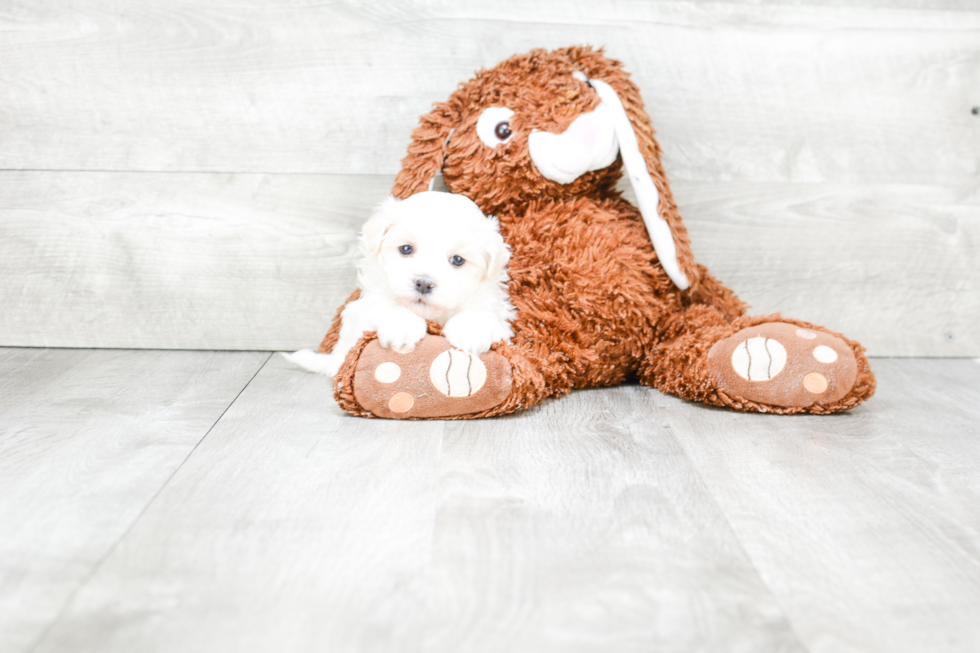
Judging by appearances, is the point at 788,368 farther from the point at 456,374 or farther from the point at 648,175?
the point at 456,374

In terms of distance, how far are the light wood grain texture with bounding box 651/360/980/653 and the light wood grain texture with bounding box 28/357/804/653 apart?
33 mm

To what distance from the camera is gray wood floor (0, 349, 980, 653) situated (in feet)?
1.83

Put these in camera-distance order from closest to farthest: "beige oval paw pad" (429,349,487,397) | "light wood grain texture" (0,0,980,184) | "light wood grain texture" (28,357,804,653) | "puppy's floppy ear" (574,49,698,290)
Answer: "light wood grain texture" (28,357,804,653) → "beige oval paw pad" (429,349,487,397) → "puppy's floppy ear" (574,49,698,290) → "light wood grain texture" (0,0,980,184)

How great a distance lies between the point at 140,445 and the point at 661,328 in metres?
0.72

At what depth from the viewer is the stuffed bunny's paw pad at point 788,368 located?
0.99 meters

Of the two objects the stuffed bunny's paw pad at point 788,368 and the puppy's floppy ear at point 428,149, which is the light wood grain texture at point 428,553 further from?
the puppy's floppy ear at point 428,149

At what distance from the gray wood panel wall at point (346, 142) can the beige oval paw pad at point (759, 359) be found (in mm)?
377

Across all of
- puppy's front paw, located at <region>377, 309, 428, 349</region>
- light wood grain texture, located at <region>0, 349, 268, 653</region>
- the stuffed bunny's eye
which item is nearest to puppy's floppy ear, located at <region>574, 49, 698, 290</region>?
the stuffed bunny's eye

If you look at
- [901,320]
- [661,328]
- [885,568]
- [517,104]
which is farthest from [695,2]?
[885,568]

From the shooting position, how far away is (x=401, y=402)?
0.95m

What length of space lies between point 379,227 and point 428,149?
20cm

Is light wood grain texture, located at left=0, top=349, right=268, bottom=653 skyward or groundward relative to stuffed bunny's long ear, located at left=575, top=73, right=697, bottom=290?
groundward

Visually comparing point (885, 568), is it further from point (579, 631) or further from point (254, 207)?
point (254, 207)

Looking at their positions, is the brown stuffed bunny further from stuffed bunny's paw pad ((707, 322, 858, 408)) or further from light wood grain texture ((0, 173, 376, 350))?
light wood grain texture ((0, 173, 376, 350))
